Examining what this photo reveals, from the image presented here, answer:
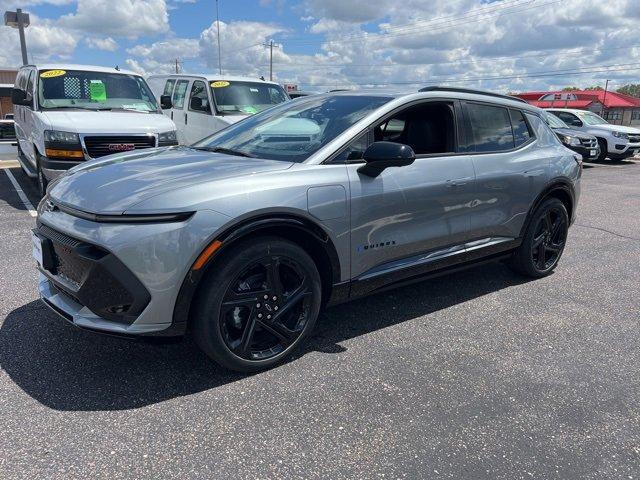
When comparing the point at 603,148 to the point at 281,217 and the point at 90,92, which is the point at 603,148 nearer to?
the point at 90,92

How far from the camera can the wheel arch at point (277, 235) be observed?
8.66 feet

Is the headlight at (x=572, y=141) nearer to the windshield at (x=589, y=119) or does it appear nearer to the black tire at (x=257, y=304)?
the windshield at (x=589, y=119)

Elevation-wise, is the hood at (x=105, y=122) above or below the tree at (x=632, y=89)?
below

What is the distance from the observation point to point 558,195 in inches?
191

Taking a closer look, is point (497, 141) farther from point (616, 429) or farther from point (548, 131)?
point (616, 429)

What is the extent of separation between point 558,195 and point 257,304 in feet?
11.0

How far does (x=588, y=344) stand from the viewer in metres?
3.57

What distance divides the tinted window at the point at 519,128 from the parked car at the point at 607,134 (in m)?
14.0

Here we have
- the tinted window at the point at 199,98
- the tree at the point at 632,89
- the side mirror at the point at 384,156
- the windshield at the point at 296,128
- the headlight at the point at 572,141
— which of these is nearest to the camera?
the side mirror at the point at 384,156

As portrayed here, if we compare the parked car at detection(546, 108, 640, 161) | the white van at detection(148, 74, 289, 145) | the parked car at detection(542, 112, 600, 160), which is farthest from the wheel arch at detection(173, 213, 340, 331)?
the parked car at detection(546, 108, 640, 161)

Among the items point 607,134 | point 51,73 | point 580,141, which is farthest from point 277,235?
point 607,134

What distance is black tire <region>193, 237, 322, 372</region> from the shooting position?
2717mm

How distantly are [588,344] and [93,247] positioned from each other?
10.6 ft

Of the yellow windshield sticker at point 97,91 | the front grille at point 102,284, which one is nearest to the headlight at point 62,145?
the yellow windshield sticker at point 97,91
